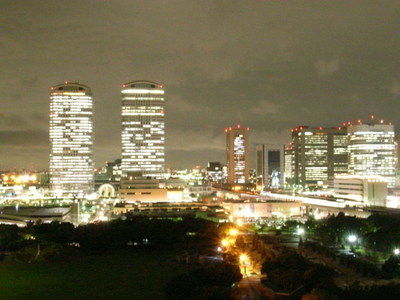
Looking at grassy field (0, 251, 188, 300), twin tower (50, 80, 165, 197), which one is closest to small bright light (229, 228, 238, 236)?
grassy field (0, 251, 188, 300)

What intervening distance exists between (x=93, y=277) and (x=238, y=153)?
59051mm

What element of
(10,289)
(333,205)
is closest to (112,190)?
(333,205)

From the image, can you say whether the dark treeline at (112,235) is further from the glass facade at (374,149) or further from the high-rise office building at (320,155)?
the high-rise office building at (320,155)

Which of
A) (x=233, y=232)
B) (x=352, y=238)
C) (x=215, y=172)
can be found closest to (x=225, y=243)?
(x=233, y=232)

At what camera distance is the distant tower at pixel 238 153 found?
75.4 m

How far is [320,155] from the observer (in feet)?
209

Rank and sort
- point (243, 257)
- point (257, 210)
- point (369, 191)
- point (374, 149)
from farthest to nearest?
point (374, 149) → point (369, 191) → point (257, 210) → point (243, 257)

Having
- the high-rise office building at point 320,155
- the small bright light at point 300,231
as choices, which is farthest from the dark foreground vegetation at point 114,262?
the high-rise office building at point 320,155

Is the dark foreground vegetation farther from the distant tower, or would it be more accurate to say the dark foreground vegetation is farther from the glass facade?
the distant tower

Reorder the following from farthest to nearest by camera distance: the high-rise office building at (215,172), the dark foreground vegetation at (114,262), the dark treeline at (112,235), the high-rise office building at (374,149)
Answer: the high-rise office building at (215,172) < the high-rise office building at (374,149) < the dark treeline at (112,235) < the dark foreground vegetation at (114,262)

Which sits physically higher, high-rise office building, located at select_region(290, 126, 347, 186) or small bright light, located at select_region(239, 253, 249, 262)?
high-rise office building, located at select_region(290, 126, 347, 186)

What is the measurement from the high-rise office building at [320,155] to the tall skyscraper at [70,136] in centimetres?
2795

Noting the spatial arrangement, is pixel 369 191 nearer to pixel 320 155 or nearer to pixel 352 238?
pixel 352 238

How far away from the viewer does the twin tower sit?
168 feet
